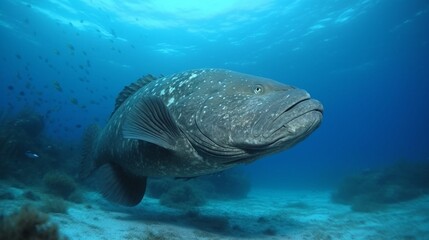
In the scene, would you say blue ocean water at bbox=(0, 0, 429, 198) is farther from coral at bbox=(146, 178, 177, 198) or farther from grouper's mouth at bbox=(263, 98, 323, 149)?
grouper's mouth at bbox=(263, 98, 323, 149)

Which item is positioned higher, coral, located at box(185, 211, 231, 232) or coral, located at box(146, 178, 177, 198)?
coral, located at box(146, 178, 177, 198)

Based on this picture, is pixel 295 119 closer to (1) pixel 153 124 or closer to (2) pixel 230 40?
(1) pixel 153 124

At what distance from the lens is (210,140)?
400 cm

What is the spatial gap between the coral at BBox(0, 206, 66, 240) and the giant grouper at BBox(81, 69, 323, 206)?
158 centimetres

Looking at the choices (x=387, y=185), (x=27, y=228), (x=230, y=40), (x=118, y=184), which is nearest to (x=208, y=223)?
(x=118, y=184)

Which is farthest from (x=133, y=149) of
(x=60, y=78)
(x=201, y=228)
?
(x=60, y=78)

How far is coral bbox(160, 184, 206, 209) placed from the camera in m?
10.9

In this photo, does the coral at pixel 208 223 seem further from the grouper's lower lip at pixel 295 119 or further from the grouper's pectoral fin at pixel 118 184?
the grouper's lower lip at pixel 295 119

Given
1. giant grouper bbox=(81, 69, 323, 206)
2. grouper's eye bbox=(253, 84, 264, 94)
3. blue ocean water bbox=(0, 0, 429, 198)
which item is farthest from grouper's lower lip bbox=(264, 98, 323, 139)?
blue ocean water bbox=(0, 0, 429, 198)

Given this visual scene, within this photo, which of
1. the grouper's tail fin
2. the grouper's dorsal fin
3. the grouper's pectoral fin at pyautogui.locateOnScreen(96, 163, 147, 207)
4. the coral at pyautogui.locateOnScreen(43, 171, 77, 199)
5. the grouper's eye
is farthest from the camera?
the coral at pyautogui.locateOnScreen(43, 171, 77, 199)

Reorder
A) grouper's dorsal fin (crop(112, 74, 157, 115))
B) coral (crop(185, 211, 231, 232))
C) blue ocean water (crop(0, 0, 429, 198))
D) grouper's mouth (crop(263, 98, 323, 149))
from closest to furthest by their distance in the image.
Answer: grouper's mouth (crop(263, 98, 323, 149)) → coral (crop(185, 211, 231, 232)) → grouper's dorsal fin (crop(112, 74, 157, 115)) → blue ocean water (crop(0, 0, 429, 198))

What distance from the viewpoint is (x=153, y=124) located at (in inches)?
168

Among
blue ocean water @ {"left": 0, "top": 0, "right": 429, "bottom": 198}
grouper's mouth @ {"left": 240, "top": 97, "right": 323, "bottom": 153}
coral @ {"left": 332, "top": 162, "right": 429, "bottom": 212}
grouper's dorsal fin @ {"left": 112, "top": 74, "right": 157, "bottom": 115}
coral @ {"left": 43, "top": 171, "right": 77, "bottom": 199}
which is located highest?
blue ocean water @ {"left": 0, "top": 0, "right": 429, "bottom": 198}

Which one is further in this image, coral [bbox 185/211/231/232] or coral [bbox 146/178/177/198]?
coral [bbox 146/178/177/198]
